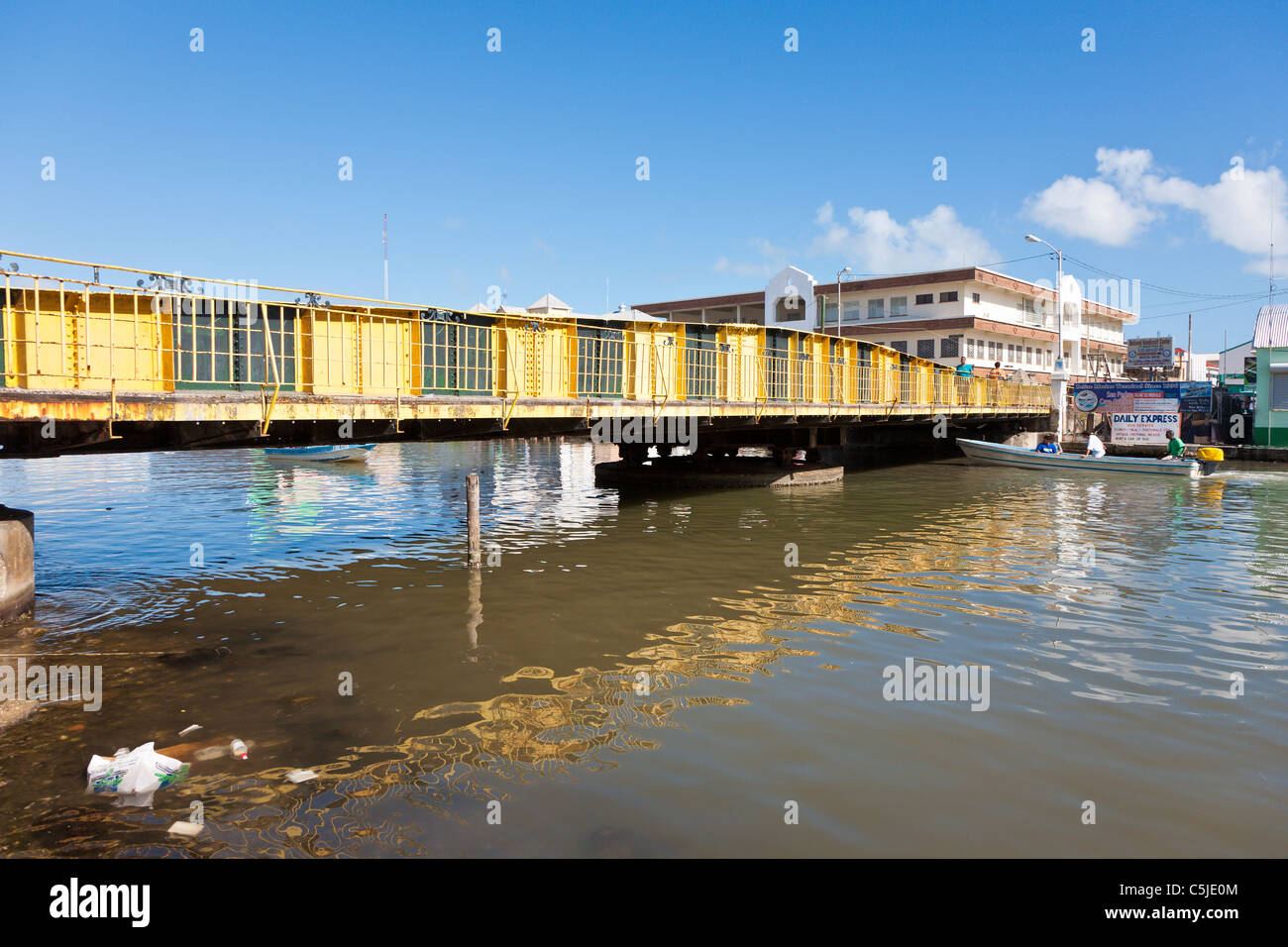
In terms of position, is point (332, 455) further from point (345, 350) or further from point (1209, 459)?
point (1209, 459)

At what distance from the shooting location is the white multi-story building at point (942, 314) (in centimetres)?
5559

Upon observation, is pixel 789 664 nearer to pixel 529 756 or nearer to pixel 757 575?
pixel 529 756

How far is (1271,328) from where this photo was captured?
Result: 39781 mm

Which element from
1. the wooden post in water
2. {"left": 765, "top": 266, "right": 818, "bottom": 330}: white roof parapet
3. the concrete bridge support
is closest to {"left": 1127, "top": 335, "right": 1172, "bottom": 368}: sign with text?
{"left": 765, "top": 266, "right": 818, "bottom": 330}: white roof parapet

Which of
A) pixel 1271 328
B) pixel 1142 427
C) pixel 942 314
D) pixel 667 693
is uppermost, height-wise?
pixel 942 314

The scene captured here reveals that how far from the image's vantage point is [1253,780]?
635 centimetres

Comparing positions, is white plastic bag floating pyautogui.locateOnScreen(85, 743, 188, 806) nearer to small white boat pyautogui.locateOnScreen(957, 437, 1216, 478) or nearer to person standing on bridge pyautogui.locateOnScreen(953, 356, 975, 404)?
small white boat pyautogui.locateOnScreen(957, 437, 1216, 478)

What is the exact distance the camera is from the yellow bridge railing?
Result: 10.9 metres

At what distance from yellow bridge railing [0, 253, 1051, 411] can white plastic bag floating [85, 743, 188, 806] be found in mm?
5927

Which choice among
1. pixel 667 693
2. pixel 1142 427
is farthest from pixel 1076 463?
pixel 667 693

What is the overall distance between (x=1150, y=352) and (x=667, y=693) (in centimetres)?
10629

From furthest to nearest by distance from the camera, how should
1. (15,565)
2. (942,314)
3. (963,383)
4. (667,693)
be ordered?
A: (942,314), (963,383), (15,565), (667,693)

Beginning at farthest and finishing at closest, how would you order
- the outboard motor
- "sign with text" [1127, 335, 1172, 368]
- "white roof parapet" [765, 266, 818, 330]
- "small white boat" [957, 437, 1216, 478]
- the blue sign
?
"sign with text" [1127, 335, 1172, 368] → "white roof parapet" [765, 266, 818, 330] → the blue sign → the outboard motor → "small white boat" [957, 437, 1216, 478]
